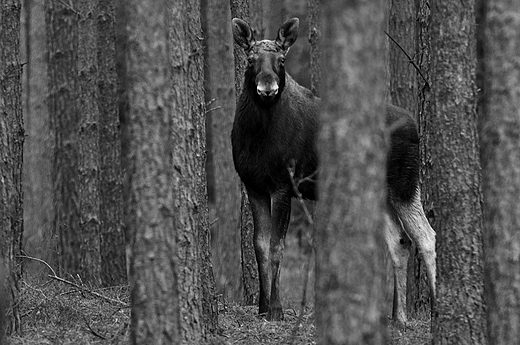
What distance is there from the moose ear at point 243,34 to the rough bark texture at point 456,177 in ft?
12.8

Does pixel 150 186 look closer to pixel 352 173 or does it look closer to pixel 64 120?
pixel 352 173

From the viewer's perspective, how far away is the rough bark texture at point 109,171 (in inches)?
658

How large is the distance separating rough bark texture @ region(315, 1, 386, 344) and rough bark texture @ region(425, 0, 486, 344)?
2.23 meters

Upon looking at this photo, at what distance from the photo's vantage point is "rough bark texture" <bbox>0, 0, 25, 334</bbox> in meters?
9.12

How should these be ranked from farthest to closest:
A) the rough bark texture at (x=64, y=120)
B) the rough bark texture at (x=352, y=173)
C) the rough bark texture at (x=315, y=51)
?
the rough bark texture at (x=64, y=120) → the rough bark texture at (x=315, y=51) → the rough bark texture at (x=352, y=173)

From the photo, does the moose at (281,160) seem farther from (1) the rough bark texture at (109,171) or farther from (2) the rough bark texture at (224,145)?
(2) the rough bark texture at (224,145)

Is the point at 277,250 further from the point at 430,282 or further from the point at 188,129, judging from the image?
the point at 188,129

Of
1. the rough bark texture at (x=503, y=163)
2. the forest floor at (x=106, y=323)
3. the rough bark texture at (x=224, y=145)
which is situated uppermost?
the rough bark texture at (x=224, y=145)

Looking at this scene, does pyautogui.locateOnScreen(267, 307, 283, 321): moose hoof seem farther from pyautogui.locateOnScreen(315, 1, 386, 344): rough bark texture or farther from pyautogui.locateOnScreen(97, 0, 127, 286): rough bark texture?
pyautogui.locateOnScreen(315, 1, 386, 344): rough bark texture

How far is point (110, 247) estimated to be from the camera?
661 inches

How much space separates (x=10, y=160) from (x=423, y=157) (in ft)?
18.9

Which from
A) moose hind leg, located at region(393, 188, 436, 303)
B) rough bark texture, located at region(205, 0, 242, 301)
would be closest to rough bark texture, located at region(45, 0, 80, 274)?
rough bark texture, located at region(205, 0, 242, 301)

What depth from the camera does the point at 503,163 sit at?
7.56 m

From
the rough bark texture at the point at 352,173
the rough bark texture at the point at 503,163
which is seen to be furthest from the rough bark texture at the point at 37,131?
the rough bark texture at the point at 352,173
